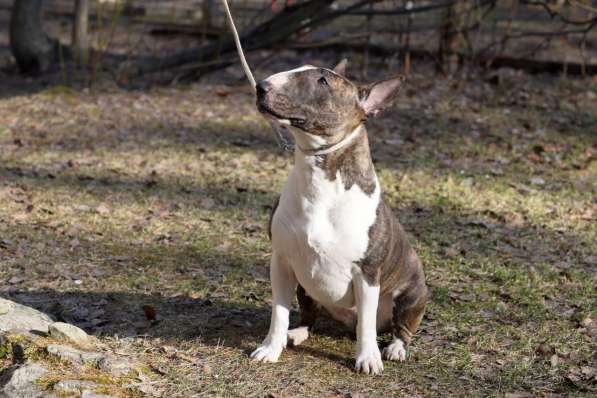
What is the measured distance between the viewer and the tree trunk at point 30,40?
11070mm

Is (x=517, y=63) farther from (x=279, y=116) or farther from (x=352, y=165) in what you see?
(x=279, y=116)

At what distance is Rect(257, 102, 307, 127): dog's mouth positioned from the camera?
12.8 ft

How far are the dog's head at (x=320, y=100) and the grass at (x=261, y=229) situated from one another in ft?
4.17

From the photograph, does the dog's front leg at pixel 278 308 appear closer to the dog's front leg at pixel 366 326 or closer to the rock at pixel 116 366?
the dog's front leg at pixel 366 326

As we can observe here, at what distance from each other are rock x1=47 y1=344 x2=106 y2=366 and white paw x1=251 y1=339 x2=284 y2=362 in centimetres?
77

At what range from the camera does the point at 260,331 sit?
5.01m

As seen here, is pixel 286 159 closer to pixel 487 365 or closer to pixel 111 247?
pixel 111 247

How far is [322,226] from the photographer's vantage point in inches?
164

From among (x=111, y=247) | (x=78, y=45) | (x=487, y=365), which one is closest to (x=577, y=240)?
(x=487, y=365)

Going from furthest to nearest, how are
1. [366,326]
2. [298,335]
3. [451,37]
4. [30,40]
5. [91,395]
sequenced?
[30,40] → [451,37] → [298,335] → [366,326] → [91,395]

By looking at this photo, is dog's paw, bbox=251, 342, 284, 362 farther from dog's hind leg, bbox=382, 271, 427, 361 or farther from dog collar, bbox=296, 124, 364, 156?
dog collar, bbox=296, 124, 364, 156

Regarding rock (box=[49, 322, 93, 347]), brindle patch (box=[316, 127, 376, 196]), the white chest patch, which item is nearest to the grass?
rock (box=[49, 322, 93, 347])

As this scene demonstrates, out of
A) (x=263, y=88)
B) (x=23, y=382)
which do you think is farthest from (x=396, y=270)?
(x=23, y=382)

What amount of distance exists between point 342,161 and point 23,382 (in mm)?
1737
